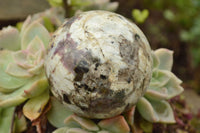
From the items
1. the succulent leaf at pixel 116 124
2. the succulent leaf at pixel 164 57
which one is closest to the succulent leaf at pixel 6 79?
the succulent leaf at pixel 116 124

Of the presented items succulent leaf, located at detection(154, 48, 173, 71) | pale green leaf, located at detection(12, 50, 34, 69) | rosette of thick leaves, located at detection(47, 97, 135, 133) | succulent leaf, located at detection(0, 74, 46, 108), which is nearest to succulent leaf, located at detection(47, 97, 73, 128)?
rosette of thick leaves, located at detection(47, 97, 135, 133)

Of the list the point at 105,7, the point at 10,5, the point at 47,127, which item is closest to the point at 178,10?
the point at 105,7

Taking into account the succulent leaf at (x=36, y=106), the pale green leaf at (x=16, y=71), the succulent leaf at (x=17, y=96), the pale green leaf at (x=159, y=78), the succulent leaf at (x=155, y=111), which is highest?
the pale green leaf at (x=16, y=71)

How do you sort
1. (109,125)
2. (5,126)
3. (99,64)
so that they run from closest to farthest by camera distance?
(99,64) → (109,125) → (5,126)

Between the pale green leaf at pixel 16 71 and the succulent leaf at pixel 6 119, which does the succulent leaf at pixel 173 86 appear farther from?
the succulent leaf at pixel 6 119

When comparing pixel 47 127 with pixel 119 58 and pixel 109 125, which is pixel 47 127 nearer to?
pixel 109 125

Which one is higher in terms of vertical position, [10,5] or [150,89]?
[10,5]
